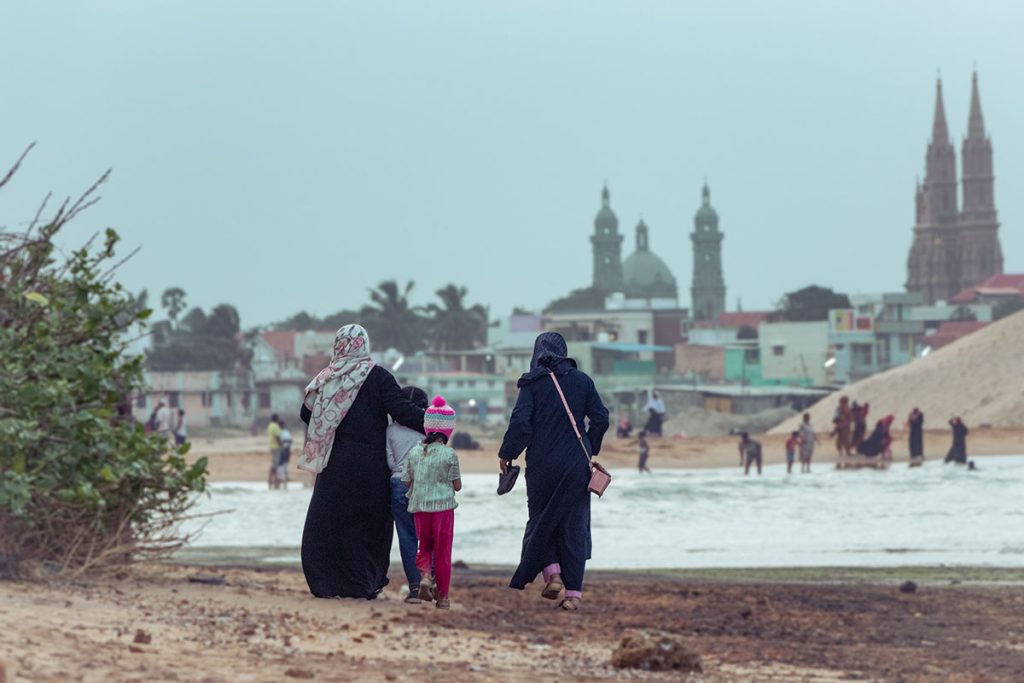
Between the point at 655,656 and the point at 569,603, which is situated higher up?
the point at 569,603

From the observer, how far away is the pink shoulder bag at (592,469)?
7.66 meters

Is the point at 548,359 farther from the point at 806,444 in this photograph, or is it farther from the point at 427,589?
the point at 806,444

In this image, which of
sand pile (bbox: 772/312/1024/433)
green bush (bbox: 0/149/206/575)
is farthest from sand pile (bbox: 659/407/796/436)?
green bush (bbox: 0/149/206/575)

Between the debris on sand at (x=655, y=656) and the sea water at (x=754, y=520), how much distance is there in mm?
28725

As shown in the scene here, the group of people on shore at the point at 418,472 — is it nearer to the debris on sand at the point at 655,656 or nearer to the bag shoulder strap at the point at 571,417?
the bag shoulder strap at the point at 571,417

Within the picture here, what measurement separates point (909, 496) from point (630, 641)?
4972 centimetres

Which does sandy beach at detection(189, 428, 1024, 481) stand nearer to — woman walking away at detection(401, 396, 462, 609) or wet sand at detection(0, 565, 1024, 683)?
wet sand at detection(0, 565, 1024, 683)

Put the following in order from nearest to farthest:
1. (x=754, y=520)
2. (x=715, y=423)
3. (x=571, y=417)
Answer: (x=571, y=417)
(x=754, y=520)
(x=715, y=423)

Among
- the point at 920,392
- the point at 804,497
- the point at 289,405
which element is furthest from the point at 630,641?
the point at 289,405

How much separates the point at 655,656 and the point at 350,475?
→ 34611mm

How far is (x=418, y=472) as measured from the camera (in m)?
8.05

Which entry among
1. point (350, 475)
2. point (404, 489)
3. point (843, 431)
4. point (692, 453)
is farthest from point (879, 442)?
point (404, 489)

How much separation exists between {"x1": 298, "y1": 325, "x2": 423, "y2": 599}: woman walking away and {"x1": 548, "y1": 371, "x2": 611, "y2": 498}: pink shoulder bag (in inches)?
27.7

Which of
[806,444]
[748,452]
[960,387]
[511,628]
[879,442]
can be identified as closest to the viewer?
[511,628]
